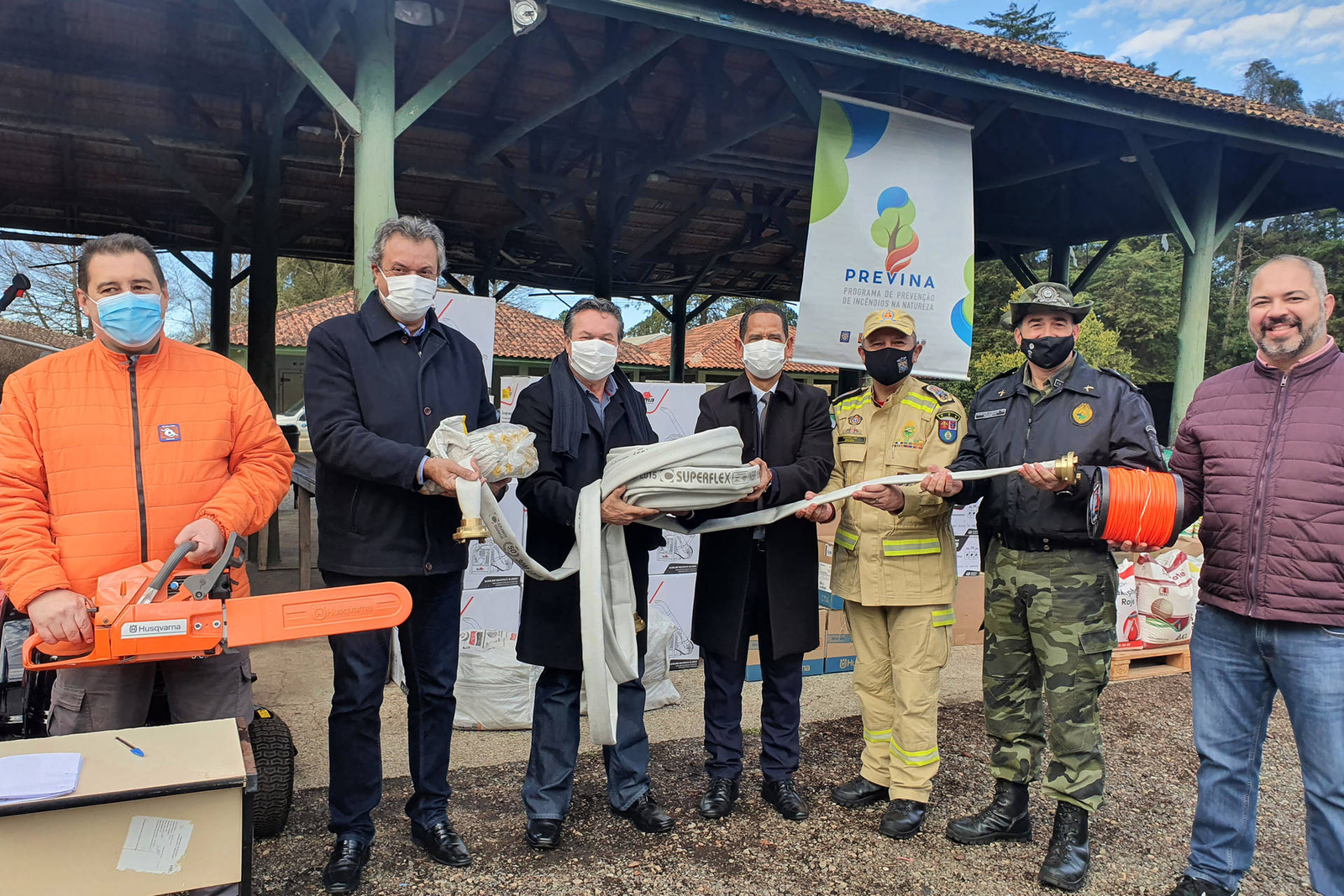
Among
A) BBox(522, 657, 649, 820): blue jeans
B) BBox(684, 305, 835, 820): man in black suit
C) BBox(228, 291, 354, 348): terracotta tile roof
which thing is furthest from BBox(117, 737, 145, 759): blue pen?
BBox(228, 291, 354, 348): terracotta tile roof

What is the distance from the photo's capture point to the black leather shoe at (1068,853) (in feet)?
8.89

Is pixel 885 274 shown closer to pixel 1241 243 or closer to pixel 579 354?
pixel 579 354

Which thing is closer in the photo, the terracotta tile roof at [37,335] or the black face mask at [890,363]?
the black face mask at [890,363]

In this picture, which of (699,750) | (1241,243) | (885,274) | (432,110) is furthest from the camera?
(1241,243)

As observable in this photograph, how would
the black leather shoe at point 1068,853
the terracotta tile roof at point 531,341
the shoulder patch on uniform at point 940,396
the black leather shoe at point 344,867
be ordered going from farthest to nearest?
the terracotta tile roof at point 531,341, the shoulder patch on uniform at point 940,396, the black leather shoe at point 1068,853, the black leather shoe at point 344,867

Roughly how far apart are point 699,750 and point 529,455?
1923mm

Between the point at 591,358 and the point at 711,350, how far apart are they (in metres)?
26.0

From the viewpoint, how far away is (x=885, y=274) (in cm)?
559

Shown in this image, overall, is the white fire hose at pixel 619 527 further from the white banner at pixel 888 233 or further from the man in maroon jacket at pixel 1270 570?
the white banner at pixel 888 233

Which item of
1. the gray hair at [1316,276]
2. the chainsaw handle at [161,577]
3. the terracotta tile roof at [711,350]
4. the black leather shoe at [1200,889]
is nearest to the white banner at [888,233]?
the gray hair at [1316,276]

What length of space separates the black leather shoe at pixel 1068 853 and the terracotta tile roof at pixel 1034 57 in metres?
4.24

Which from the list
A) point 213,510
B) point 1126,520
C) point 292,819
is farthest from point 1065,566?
point 292,819

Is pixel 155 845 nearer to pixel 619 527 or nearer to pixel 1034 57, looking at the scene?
pixel 619 527

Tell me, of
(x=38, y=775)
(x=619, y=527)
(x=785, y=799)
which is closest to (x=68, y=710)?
(x=38, y=775)
